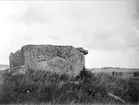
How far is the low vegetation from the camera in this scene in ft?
27.6

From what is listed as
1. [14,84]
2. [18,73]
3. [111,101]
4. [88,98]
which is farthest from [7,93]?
[111,101]

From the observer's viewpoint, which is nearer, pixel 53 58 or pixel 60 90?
pixel 60 90

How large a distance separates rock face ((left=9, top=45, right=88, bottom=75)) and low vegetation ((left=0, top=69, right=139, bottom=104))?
32 cm

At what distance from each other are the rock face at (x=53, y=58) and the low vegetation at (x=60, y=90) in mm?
318

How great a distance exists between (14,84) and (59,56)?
2638 millimetres

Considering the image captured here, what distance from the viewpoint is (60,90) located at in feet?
29.3

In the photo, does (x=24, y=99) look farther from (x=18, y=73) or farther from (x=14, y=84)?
(x=18, y=73)

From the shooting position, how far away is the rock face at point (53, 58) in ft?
34.5

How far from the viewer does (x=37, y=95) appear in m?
8.52

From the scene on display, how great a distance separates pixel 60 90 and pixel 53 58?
2069mm

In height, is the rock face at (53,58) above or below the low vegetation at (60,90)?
above

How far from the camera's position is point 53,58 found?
34.9ft

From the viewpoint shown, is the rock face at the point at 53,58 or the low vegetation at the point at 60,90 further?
the rock face at the point at 53,58

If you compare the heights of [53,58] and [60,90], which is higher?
[53,58]
